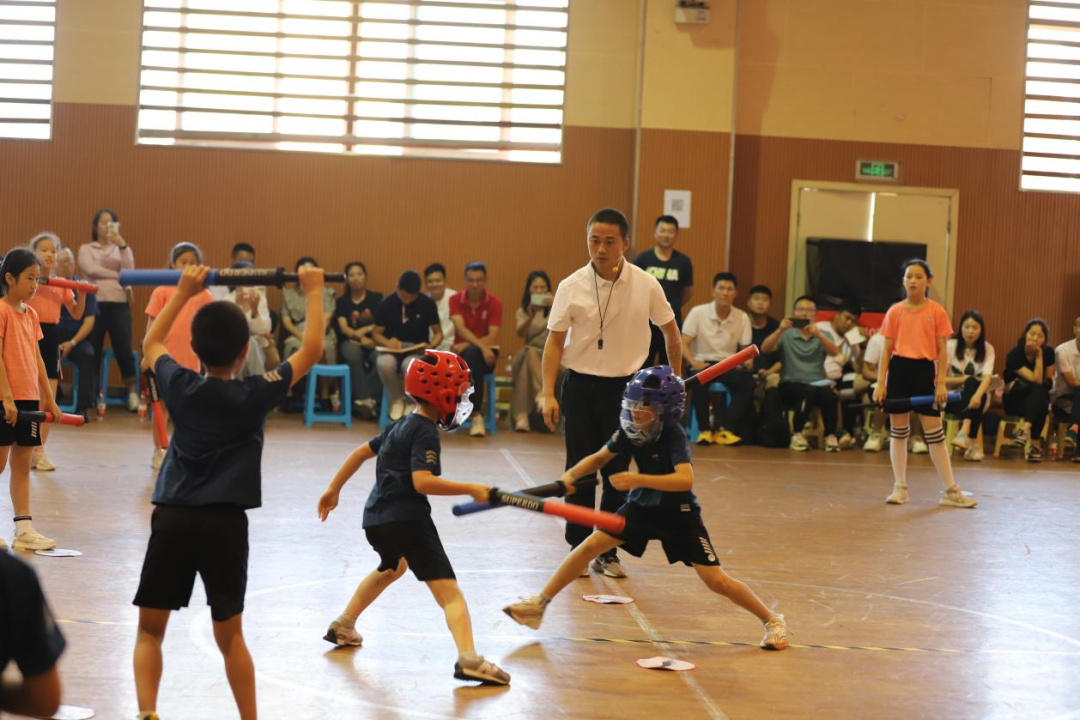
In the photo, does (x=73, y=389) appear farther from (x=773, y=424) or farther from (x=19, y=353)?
(x=773, y=424)

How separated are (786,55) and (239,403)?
11303mm

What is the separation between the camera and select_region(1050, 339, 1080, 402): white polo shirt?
11.7 metres

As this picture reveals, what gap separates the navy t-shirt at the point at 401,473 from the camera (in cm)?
412

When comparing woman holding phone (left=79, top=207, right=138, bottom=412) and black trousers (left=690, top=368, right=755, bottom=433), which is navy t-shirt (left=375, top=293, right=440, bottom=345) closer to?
woman holding phone (left=79, top=207, right=138, bottom=412)

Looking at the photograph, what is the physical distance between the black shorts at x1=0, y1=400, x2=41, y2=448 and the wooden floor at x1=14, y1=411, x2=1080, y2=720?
0.58 metres

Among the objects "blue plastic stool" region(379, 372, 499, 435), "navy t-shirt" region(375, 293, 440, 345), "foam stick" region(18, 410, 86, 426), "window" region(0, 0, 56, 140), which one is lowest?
"blue plastic stool" region(379, 372, 499, 435)

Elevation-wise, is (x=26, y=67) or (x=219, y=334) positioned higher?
(x=26, y=67)

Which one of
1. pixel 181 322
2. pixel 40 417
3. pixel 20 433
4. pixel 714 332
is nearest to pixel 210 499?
pixel 40 417

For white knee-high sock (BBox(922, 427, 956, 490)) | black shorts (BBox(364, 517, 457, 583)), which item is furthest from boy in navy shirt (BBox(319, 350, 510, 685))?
white knee-high sock (BBox(922, 427, 956, 490))

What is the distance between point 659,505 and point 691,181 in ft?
28.5

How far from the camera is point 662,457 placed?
4.76m

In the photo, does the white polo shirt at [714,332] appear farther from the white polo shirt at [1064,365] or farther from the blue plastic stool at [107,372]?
the blue plastic stool at [107,372]

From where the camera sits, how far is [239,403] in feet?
10.8

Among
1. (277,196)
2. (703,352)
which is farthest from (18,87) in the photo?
(703,352)
